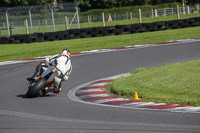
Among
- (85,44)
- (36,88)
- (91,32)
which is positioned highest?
(91,32)

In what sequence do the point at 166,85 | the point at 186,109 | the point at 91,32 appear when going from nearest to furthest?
the point at 186,109, the point at 166,85, the point at 91,32

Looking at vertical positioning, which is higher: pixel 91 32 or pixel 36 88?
pixel 91 32

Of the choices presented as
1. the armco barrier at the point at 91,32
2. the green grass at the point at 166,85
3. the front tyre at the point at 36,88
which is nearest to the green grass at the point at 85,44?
the armco barrier at the point at 91,32

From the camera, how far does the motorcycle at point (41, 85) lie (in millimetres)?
9953

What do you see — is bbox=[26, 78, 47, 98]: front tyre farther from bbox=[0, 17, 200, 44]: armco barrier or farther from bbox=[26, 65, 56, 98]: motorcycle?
bbox=[0, 17, 200, 44]: armco barrier

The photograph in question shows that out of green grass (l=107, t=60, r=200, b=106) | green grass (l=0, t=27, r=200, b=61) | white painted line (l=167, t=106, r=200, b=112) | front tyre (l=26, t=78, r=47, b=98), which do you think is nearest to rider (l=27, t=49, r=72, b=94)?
front tyre (l=26, t=78, r=47, b=98)

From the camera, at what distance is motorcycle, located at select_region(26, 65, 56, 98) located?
9.95 meters

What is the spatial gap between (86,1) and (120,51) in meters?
54.5

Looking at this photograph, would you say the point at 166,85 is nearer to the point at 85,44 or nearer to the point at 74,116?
the point at 74,116

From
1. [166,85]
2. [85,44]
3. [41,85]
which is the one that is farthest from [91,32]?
[166,85]

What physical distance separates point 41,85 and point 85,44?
48.2ft

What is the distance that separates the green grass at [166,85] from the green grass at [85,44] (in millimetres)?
10332

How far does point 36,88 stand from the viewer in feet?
32.6

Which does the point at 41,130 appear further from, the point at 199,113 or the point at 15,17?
the point at 15,17
